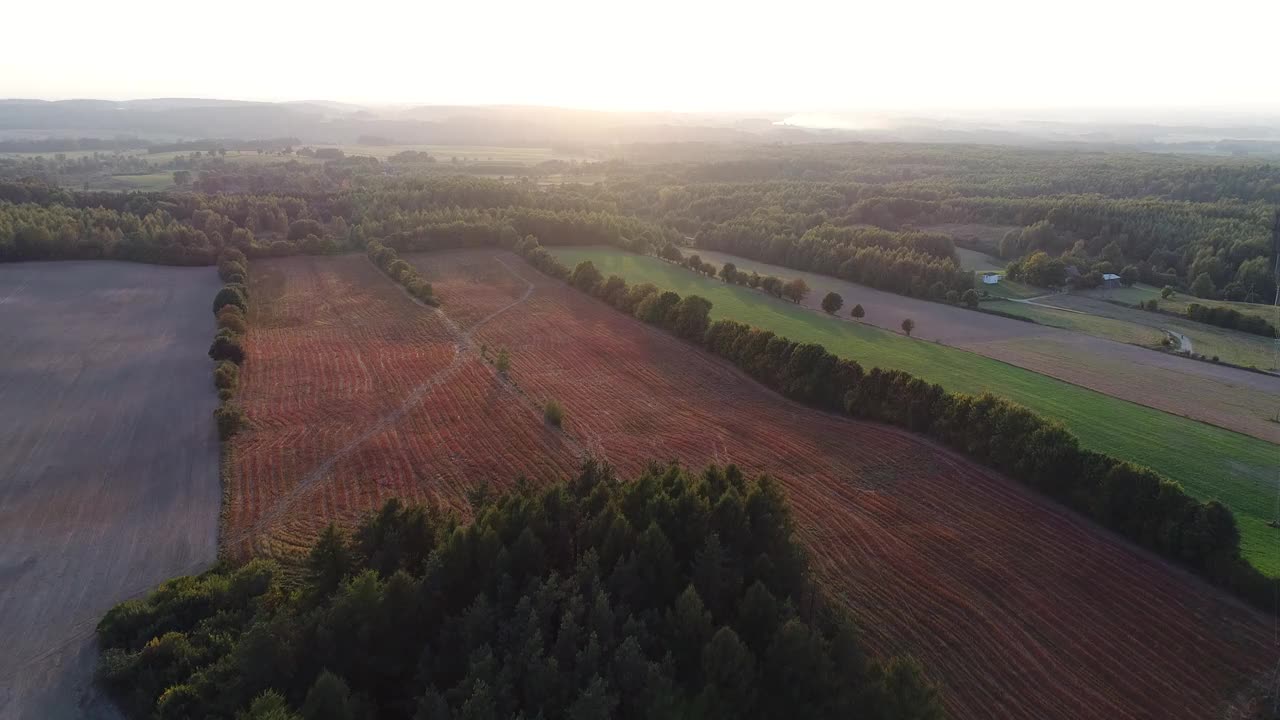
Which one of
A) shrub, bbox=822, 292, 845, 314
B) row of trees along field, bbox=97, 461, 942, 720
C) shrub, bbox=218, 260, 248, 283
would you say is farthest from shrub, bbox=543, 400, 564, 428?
shrub, bbox=218, 260, 248, 283

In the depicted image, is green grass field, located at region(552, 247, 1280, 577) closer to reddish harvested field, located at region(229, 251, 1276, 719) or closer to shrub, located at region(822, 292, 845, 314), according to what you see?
shrub, located at region(822, 292, 845, 314)

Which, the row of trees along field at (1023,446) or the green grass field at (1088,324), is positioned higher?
the row of trees along field at (1023,446)

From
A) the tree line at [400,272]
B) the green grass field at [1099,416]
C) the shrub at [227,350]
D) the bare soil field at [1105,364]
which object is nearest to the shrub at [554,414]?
the shrub at [227,350]

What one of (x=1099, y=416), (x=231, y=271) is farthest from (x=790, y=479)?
(x=231, y=271)

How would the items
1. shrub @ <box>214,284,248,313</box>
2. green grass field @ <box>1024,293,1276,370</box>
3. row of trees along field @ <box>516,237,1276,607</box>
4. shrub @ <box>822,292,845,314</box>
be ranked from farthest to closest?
shrub @ <box>822,292,845,314</box>
green grass field @ <box>1024,293,1276,370</box>
shrub @ <box>214,284,248,313</box>
row of trees along field @ <box>516,237,1276,607</box>

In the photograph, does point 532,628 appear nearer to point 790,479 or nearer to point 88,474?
point 790,479

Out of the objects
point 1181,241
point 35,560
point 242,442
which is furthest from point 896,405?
point 1181,241

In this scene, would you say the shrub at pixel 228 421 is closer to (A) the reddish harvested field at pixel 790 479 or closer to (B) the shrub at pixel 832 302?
(A) the reddish harvested field at pixel 790 479
